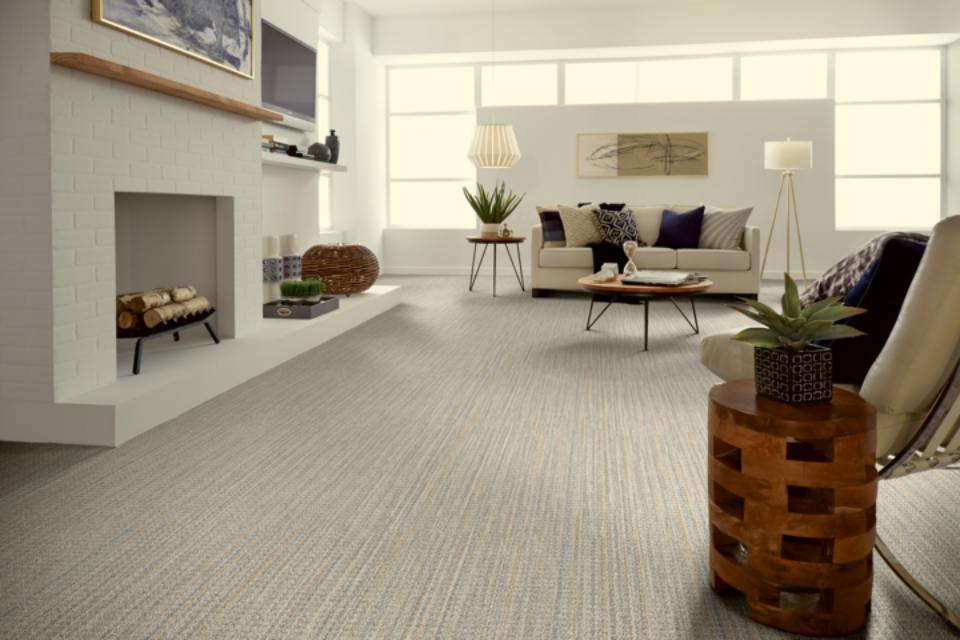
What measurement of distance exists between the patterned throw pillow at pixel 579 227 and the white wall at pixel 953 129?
432 cm

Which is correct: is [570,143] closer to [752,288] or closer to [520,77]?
[520,77]

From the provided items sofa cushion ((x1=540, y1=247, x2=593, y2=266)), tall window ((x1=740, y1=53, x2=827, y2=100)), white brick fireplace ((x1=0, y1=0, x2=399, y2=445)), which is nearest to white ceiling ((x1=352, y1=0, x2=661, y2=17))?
tall window ((x1=740, y1=53, x2=827, y2=100))

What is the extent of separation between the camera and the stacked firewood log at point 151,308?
136 inches

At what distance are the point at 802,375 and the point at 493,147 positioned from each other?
647 cm

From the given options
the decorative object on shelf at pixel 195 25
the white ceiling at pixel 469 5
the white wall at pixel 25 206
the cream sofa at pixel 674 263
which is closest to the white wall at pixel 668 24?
the white ceiling at pixel 469 5

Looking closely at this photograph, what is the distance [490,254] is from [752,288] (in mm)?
3639

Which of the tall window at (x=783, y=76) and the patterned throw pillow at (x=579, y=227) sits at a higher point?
the tall window at (x=783, y=76)

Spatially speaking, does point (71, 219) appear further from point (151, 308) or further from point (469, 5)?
point (469, 5)

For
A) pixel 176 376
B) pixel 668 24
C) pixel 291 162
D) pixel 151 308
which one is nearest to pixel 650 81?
pixel 668 24

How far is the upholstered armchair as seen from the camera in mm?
1566

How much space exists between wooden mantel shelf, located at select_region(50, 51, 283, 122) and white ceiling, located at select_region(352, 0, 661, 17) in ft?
16.6

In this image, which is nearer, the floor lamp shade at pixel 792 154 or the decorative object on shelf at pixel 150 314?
the decorative object on shelf at pixel 150 314

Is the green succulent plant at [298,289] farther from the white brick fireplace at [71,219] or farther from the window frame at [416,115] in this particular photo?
the window frame at [416,115]

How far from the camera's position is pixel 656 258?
23.7 feet
